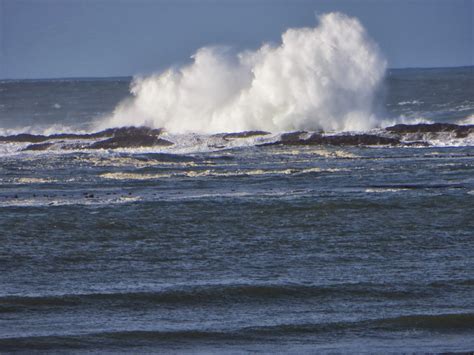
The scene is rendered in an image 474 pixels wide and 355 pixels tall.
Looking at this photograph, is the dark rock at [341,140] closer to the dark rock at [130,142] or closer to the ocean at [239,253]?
the ocean at [239,253]

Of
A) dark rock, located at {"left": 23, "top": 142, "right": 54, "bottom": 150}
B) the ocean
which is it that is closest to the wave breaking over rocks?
dark rock, located at {"left": 23, "top": 142, "right": 54, "bottom": 150}

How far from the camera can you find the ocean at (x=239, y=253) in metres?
11.8

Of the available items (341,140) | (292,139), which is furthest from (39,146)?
(341,140)

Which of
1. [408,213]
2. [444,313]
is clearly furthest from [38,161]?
[444,313]

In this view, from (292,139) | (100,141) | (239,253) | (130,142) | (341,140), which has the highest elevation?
(100,141)

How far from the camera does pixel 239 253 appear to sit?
15844 millimetres

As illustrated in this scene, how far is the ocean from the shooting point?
11.8 meters

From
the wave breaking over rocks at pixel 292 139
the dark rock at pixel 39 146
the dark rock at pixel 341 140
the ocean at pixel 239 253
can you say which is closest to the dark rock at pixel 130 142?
the wave breaking over rocks at pixel 292 139

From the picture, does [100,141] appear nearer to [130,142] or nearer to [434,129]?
[130,142]

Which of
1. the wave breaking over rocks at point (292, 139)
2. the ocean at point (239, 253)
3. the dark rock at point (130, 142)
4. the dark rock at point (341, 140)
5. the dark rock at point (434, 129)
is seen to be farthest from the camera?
the dark rock at point (130, 142)

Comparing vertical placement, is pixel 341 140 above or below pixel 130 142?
below

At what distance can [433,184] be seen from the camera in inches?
925

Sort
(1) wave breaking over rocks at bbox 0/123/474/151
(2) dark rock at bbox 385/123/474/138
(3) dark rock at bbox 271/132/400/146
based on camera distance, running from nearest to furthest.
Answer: (3) dark rock at bbox 271/132/400/146 → (1) wave breaking over rocks at bbox 0/123/474/151 → (2) dark rock at bbox 385/123/474/138

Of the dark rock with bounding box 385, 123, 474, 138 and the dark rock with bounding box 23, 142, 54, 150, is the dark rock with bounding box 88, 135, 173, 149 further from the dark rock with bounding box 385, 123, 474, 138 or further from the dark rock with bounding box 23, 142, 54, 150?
the dark rock with bounding box 385, 123, 474, 138
